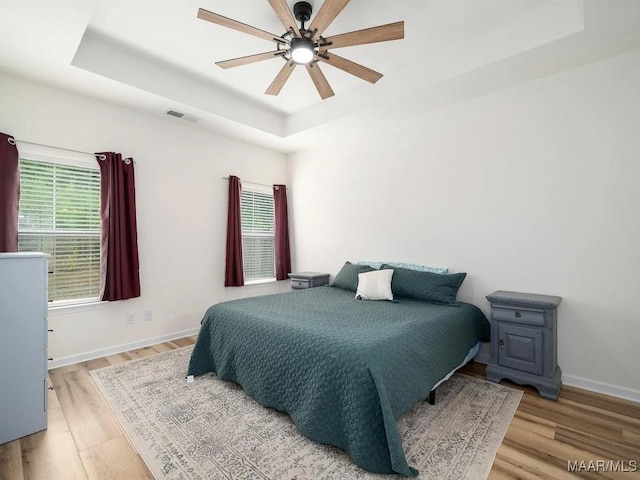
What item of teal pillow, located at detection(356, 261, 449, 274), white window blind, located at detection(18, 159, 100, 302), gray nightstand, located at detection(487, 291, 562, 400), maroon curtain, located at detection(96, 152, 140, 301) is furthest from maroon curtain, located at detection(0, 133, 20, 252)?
gray nightstand, located at detection(487, 291, 562, 400)

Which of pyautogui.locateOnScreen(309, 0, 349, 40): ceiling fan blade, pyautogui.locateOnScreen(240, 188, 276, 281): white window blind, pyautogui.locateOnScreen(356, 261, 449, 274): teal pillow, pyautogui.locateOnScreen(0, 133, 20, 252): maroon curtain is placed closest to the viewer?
pyautogui.locateOnScreen(309, 0, 349, 40): ceiling fan blade

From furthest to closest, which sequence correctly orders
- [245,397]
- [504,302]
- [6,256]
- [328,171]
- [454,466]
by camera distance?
[328,171] < [504,302] < [245,397] < [6,256] < [454,466]

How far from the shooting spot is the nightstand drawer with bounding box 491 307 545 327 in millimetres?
2341

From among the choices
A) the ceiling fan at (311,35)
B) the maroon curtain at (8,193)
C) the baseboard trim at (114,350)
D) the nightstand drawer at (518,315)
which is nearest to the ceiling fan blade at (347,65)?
the ceiling fan at (311,35)

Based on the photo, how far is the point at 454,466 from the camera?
5.17 ft

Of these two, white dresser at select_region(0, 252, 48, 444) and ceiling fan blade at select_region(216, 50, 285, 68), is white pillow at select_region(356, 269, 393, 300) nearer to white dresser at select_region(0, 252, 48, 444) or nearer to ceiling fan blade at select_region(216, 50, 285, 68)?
ceiling fan blade at select_region(216, 50, 285, 68)

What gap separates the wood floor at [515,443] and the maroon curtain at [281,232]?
2.73 metres

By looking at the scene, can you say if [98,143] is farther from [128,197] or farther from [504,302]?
[504,302]

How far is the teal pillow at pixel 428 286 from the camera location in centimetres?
285

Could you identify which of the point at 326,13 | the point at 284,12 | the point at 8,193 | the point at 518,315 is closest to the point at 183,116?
the point at 8,193

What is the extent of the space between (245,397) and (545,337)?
2306 mm

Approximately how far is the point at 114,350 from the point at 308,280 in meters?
2.25

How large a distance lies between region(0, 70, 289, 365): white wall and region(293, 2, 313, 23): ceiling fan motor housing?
82.5 inches

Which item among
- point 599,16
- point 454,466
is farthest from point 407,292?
point 599,16
